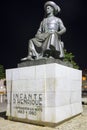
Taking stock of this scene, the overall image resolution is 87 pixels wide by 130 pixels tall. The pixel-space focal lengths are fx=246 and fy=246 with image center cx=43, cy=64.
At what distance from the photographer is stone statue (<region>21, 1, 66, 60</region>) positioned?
745 centimetres

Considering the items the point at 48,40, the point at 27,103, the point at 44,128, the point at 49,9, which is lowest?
the point at 44,128

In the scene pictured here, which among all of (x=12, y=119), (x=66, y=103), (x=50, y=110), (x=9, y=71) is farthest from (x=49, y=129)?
(x=9, y=71)

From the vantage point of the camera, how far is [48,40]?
7434 millimetres

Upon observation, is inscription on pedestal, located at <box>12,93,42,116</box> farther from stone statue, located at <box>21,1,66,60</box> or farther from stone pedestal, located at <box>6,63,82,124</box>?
stone statue, located at <box>21,1,66,60</box>

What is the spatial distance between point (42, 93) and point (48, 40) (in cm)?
166

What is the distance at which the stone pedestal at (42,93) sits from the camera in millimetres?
6656

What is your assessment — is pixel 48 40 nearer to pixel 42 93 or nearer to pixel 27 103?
pixel 42 93

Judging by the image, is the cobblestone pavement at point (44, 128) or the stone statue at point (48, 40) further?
the stone statue at point (48, 40)

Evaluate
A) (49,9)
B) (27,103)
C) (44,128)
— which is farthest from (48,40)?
(44,128)

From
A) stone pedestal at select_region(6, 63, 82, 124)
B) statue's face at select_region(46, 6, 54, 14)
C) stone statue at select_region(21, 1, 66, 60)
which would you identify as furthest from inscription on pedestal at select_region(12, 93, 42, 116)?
statue's face at select_region(46, 6, 54, 14)

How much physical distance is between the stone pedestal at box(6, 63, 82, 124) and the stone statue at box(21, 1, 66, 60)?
0.61 meters

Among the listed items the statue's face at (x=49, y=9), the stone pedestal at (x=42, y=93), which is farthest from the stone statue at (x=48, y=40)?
the stone pedestal at (x=42, y=93)

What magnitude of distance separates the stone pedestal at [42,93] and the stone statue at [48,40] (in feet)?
2.01

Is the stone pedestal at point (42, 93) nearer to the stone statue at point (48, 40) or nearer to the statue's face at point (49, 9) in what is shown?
the stone statue at point (48, 40)
